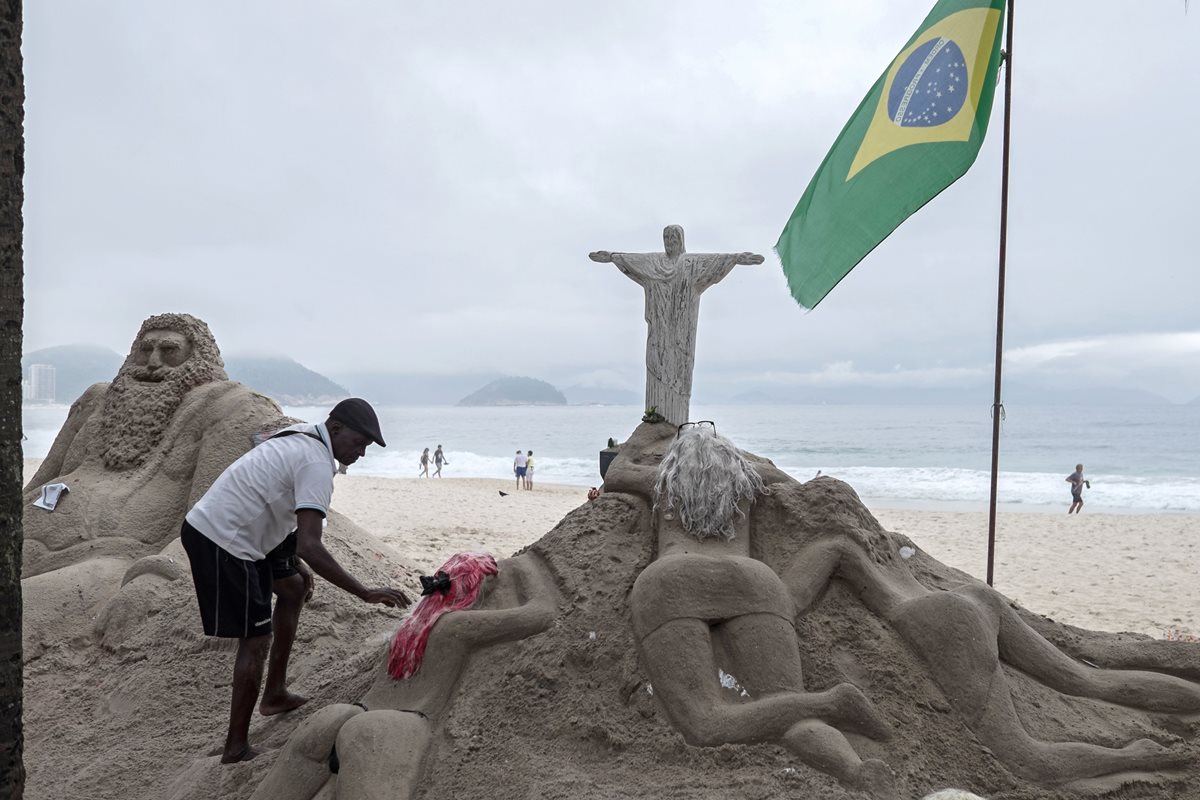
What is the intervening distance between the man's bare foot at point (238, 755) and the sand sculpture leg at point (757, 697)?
5.10 ft

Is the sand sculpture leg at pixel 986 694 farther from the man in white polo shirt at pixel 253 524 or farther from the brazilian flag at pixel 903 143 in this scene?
the brazilian flag at pixel 903 143

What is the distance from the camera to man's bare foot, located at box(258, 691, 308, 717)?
372 centimetres

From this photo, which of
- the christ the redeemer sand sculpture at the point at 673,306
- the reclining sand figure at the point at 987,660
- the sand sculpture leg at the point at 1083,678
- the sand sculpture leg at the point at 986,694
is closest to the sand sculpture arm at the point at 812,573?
the reclining sand figure at the point at 987,660

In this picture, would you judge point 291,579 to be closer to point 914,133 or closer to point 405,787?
point 405,787

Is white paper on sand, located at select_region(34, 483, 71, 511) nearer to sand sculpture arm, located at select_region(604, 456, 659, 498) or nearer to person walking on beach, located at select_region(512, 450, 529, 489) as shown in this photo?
sand sculpture arm, located at select_region(604, 456, 659, 498)

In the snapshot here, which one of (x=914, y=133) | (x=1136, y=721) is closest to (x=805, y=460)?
(x=914, y=133)

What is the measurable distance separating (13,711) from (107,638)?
8.79 ft

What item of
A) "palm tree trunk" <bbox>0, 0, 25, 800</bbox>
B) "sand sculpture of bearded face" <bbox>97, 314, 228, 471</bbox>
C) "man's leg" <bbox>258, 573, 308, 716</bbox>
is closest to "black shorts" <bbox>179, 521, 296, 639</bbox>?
"man's leg" <bbox>258, 573, 308, 716</bbox>

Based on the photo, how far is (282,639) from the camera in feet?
12.0

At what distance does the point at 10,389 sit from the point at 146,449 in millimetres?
3632

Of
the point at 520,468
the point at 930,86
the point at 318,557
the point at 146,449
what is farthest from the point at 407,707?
the point at 520,468

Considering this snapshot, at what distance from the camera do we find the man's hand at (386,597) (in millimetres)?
3127

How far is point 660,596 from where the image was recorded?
9.95 feet

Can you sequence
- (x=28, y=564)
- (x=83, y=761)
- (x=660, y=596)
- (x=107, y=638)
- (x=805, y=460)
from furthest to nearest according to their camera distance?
(x=805, y=460), (x=28, y=564), (x=107, y=638), (x=83, y=761), (x=660, y=596)
